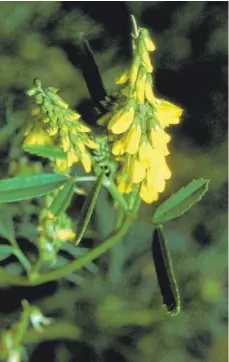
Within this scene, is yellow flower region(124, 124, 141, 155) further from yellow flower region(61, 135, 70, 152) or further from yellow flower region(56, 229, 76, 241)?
yellow flower region(56, 229, 76, 241)

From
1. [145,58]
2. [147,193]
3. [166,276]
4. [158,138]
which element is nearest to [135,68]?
[145,58]

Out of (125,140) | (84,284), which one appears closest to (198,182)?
(125,140)

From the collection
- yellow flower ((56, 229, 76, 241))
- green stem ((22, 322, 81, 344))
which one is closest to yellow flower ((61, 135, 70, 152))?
yellow flower ((56, 229, 76, 241))

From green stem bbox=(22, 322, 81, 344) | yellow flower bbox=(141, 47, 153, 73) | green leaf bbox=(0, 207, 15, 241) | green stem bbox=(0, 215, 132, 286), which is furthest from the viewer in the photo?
green stem bbox=(22, 322, 81, 344)

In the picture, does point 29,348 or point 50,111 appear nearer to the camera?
point 50,111

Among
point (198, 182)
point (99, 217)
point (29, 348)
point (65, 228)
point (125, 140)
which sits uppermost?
point (125, 140)

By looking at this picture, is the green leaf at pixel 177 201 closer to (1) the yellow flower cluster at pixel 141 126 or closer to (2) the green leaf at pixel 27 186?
(1) the yellow flower cluster at pixel 141 126

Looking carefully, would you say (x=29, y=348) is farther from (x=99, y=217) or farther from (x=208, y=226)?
(x=208, y=226)

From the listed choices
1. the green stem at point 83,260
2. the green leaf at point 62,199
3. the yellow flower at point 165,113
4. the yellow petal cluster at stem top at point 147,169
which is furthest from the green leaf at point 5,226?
the yellow flower at point 165,113
